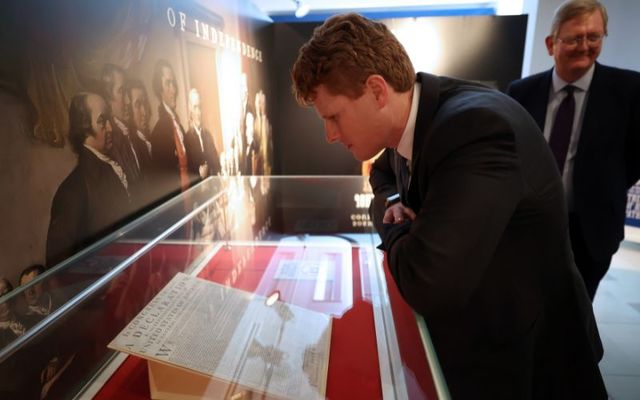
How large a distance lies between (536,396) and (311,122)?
11.4ft

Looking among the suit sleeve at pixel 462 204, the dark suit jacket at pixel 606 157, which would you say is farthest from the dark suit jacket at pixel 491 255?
the dark suit jacket at pixel 606 157

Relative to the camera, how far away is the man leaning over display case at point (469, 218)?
81cm

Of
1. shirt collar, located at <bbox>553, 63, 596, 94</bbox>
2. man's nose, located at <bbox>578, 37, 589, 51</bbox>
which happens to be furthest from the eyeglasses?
shirt collar, located at <bbox>553, 63, 596, 94</bbox>

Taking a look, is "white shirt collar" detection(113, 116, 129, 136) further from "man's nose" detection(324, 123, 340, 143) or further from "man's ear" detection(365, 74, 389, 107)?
"man's ear" detection(365, 74, 389, 107)

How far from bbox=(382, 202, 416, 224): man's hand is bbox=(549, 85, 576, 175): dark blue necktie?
1323 mm

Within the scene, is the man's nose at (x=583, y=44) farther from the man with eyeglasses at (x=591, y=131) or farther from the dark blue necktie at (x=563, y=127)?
the dark blue necktie at (x=563, y=127)

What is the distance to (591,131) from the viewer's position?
1.95 metres

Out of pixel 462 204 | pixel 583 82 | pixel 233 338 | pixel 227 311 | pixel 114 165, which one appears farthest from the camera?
pixel 583 82

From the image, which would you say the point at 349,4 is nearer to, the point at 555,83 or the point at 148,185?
the point at 555,83

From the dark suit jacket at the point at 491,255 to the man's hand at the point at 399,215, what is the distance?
0.04 metres

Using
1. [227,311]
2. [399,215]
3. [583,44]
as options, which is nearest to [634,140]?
[583,44]

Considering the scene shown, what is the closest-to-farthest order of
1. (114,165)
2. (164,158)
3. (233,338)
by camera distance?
(233,338)
(114,165)
(164,158)

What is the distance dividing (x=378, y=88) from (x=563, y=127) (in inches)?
61.2

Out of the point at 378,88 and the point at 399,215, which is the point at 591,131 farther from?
the point at 378,88
